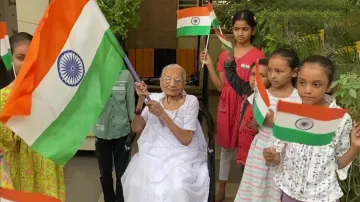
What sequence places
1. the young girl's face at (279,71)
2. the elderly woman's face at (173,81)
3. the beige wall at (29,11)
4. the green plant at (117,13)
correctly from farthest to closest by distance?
1. the beige wall at (29,11)
2. the green plant at (117,13)
3. the elderly woman's face at (173,81)
4. the young girl's face at (279,71)

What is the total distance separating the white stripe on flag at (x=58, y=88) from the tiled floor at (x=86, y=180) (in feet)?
6.29

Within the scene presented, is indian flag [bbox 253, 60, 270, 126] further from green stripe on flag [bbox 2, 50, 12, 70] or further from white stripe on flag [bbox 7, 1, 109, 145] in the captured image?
green stripe on flag [bbox 2, 50, 12, 70]

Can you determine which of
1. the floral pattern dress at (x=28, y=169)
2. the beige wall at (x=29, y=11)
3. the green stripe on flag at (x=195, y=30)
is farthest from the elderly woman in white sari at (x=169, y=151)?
the beige wall at (x=29, y=11)

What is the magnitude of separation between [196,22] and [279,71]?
3.32 ft

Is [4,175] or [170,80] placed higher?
[170,80]

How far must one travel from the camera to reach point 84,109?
1975mm

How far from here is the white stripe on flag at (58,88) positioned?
175 centimetres

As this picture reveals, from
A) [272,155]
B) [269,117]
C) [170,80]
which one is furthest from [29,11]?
[272,155]

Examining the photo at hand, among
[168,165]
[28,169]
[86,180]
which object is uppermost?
[28,169]

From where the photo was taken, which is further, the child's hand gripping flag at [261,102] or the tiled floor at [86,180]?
the tiled floor at [86,180]

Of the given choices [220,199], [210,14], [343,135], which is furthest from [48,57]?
[220,199]

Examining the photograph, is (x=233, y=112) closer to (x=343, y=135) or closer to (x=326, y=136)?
(x=343, y=135)

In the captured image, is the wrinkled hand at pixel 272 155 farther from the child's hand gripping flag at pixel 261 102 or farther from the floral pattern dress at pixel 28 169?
the floral pattern dress at pixel 28 169

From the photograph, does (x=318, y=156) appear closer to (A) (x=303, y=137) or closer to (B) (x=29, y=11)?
(A) (x=303, y=137)
